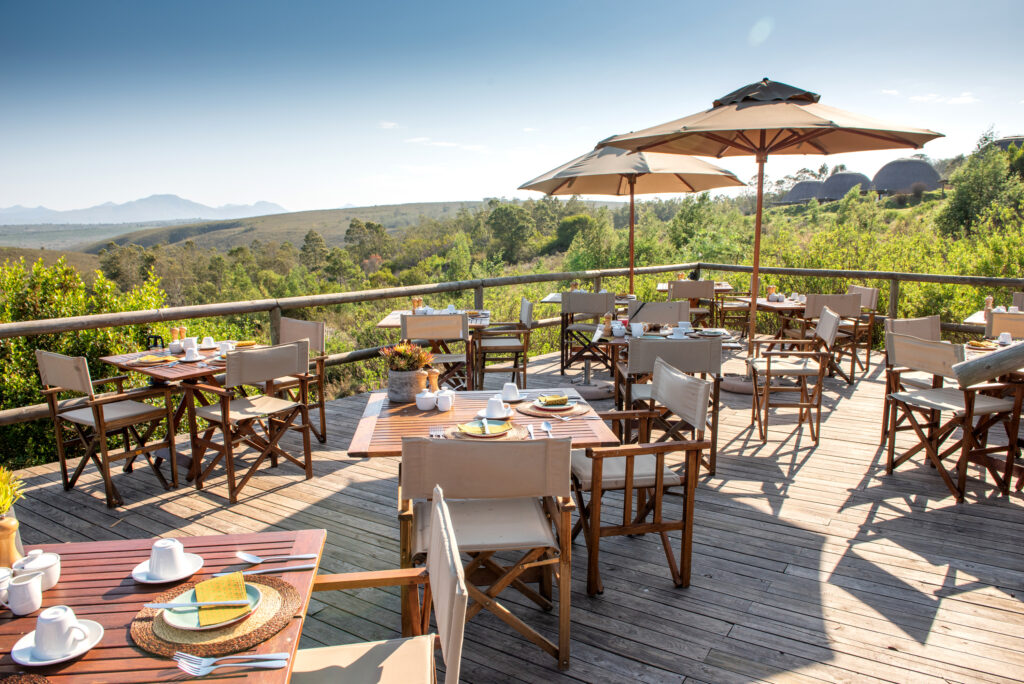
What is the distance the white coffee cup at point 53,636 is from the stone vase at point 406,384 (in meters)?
1.91

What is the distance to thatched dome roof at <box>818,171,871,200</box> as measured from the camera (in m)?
40.6

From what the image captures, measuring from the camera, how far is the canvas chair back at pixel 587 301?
649cm

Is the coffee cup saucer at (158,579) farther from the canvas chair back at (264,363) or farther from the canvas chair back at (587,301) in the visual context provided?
the canvas chair back at (587,301)

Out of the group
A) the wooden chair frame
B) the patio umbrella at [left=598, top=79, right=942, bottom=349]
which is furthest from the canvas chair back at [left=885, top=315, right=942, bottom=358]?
the wooden chair frame

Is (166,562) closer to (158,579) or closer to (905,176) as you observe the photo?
(158,579)

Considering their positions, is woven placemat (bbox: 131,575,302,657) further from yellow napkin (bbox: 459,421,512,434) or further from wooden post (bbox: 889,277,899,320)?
wooden post (bbox: 889,277,899,320)

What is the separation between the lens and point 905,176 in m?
39.5

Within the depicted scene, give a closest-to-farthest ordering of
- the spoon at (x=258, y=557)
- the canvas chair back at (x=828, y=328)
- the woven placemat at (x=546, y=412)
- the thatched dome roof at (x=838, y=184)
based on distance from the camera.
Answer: the spoon at (x=258, y=557), the woven placemat at (x=546, y=412), the canvas chair back at (x=828, y=328), the thatched dome roof at (x=838, y=184)

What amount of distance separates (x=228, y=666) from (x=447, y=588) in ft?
1.46

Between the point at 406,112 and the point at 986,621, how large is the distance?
6235 centimetres

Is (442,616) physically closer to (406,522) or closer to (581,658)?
(406,522)

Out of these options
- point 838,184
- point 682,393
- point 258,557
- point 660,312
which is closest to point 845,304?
point 660,312

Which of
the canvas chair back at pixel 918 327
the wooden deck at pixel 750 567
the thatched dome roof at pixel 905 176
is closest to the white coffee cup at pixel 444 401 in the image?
the wooden deck at pixel 750 567

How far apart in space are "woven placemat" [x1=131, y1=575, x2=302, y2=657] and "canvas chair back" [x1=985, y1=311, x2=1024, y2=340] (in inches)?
205
